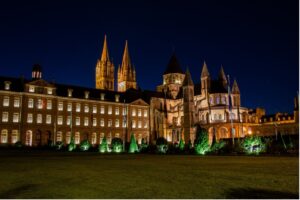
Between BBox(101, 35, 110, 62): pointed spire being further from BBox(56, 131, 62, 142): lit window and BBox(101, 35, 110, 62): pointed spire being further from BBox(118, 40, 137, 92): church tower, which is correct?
BBox(56, 131, 62, 142): lit window

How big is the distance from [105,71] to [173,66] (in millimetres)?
22282

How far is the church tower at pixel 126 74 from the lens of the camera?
340ft

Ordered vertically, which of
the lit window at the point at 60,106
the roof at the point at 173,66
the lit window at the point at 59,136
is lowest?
the lit window at the point at 59,136

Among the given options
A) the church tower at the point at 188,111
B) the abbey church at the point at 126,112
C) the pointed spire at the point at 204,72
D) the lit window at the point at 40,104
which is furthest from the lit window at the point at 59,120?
the pointed spire at the point at 204,72

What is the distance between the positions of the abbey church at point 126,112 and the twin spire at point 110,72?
10928 mm

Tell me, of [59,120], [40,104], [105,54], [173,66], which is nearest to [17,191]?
[40,104]

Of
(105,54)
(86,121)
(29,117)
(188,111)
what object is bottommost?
(86,121)

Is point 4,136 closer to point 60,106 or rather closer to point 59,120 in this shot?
point 59,120

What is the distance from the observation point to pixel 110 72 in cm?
10456

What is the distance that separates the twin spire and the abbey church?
10928 millimetres

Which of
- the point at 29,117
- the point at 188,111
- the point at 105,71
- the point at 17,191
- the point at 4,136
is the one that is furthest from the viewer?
the point at 105,71

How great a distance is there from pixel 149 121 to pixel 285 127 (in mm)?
32906

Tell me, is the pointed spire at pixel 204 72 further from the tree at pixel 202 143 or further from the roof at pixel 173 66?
the tree at pixel 202 143

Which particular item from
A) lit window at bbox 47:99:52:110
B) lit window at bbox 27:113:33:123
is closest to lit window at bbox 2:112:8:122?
lit window at bbox 27:113:33:123
